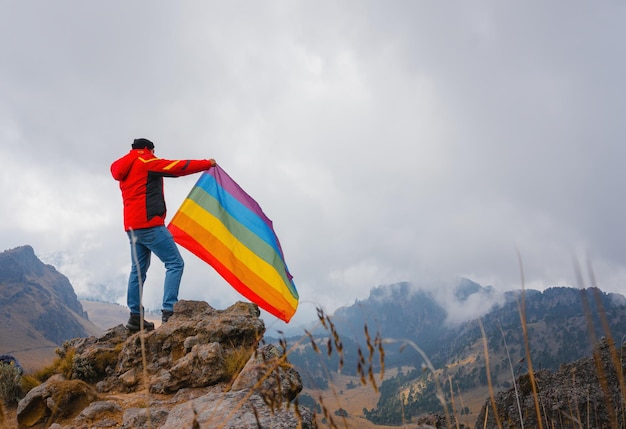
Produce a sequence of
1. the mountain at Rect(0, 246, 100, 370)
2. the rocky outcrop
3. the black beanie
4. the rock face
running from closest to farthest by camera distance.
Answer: the rock face → the rocky outcrop → the black beanie → the mountain at Rect(0, 246, 100, 370)

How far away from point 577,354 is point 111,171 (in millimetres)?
187130

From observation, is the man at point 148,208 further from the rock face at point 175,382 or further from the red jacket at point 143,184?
the rock face at point 175,382

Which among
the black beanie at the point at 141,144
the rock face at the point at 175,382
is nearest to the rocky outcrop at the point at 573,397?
the rock face at the point at 175,382

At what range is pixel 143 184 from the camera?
669 centimetres

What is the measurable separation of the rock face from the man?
0.69 metres

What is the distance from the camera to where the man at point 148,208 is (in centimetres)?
664

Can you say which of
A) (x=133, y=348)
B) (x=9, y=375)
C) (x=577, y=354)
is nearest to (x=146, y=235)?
(x=133, y=348)

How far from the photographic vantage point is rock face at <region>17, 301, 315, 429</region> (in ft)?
11.7

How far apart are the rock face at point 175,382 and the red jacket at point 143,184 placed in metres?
1.78

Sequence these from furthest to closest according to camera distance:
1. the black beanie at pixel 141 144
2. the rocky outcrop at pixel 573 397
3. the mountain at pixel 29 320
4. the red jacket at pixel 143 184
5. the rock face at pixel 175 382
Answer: the mountain at pixel 29 320
the black beanie at pixel 141 144
the red jacket at pixel 143 184
the rocky outcrop at pixel 573 397
the rock face at pixel 175 382

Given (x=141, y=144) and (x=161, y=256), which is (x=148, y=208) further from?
(x=141, y=144)

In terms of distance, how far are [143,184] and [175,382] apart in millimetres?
3259

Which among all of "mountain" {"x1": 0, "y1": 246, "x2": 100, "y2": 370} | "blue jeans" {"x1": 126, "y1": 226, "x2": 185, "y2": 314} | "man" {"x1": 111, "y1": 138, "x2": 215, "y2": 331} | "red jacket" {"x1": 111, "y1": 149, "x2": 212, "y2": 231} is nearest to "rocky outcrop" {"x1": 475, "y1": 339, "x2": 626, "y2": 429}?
"blue jeans" {"x1": 126, "y1": 226, "x2": 185, "y2": 314}

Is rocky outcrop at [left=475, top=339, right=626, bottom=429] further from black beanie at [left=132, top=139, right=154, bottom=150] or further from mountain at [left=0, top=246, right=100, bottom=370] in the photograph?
mountain at [left=0, top=246, right=100, bottom=370]
